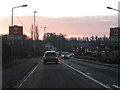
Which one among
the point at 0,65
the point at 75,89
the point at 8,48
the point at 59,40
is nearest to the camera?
the point at 75,89

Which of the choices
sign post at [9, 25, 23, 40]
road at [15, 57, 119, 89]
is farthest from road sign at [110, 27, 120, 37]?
road at [15, 57, 119, 89]

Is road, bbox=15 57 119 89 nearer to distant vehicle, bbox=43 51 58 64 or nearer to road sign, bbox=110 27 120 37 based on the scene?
distant vehicle, bbox=43 51 58 64

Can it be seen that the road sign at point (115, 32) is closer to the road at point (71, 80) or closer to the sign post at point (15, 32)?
the sign post at point (15, 32)

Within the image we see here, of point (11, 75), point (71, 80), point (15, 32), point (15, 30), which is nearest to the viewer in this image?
point (71, 80)

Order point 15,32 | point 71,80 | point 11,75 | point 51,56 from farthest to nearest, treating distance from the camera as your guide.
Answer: point 51,56 → point 15,32 → point 11,75 → point 71,80

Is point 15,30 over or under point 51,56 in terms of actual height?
over

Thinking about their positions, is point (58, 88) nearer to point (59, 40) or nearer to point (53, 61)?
point (53, 61)

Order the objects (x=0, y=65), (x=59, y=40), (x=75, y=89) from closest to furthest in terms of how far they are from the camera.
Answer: (x=75, y=89) → (x=0, y=65) → (x=59, y=40)

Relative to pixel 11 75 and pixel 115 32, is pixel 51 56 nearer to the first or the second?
pixel 115 32

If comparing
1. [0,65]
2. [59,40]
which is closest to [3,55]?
[0,65]

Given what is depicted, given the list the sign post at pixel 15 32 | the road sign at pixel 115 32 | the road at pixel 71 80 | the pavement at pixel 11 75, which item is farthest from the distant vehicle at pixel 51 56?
the road at pixel 71 80

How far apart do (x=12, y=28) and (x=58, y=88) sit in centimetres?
2660

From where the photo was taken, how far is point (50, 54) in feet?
140

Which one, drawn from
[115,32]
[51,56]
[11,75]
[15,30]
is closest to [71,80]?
[11,75]
